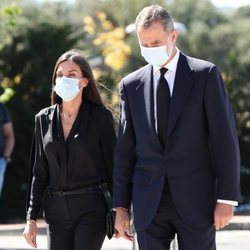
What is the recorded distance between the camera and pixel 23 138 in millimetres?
19703

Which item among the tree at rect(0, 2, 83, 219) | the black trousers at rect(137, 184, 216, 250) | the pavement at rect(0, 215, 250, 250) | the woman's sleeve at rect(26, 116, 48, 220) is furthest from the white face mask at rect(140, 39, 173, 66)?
the tree at rect(0, 2, 83, 219)

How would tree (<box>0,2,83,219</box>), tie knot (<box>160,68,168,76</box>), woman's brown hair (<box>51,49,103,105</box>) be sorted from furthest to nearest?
tree (<box>0,2,83,219</box>) < woman's brown hair (<box>51,49,103,105</box>) < tie knot (<box>160,68,168,76</box>)

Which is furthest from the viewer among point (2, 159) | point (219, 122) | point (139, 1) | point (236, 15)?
point (236, 15)

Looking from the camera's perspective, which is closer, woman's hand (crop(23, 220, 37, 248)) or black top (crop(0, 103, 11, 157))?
woman's hand (crop(23, 220, 37, 248))

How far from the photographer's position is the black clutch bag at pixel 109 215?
5.25 m

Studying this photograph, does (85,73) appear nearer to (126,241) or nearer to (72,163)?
(72,163)

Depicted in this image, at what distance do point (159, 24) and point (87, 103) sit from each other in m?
1.27

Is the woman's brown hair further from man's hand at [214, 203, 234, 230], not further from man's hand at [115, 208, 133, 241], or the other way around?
man's hand at [214, 203, 234, 230]

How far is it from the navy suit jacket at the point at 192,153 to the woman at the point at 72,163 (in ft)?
2.48

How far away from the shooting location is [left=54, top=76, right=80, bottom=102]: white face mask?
5.52 metres

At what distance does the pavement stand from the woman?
11.0 feet

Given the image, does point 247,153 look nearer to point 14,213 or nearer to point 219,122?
point 14,213

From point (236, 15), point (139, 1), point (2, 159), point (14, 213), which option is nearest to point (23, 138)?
point (14, 213)

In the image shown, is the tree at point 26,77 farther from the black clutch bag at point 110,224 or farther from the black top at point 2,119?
the black clutch bag at point 110,224
